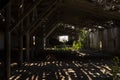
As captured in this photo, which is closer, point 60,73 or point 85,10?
point 60,73

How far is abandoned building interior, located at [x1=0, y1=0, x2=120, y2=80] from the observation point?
27.6 feet

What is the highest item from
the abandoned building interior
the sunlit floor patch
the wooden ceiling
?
the wooden ceiling

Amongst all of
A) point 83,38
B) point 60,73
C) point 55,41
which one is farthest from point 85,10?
point 55,41

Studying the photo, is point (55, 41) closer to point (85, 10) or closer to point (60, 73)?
point (85, 10)

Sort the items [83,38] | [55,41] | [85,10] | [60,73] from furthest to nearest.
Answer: [55,41], [83,38], [85,10], [60,73]

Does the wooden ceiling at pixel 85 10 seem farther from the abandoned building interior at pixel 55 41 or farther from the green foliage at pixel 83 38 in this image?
the green foliage at pixel 83 38

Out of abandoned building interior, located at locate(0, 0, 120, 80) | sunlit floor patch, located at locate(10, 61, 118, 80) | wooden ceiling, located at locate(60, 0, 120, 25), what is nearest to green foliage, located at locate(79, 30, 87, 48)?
abandoned building interior, located at locate(0, 0, 120, 80)

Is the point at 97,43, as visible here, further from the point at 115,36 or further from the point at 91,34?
the point at 115,36

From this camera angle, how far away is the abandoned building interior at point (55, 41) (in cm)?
840

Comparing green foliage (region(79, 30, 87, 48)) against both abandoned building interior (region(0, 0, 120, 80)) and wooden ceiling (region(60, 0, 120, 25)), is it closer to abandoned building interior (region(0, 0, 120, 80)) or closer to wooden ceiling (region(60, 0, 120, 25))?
abandoned building interior (region(0, 0, 120, 80))

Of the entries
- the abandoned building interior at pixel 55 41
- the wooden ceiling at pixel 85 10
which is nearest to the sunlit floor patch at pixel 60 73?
the abandoned building interior at pixel 55 41

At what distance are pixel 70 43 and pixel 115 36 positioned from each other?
791 inches

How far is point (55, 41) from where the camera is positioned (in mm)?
39344

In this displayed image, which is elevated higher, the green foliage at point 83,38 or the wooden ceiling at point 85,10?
the wooden ceiling at point 85,10
